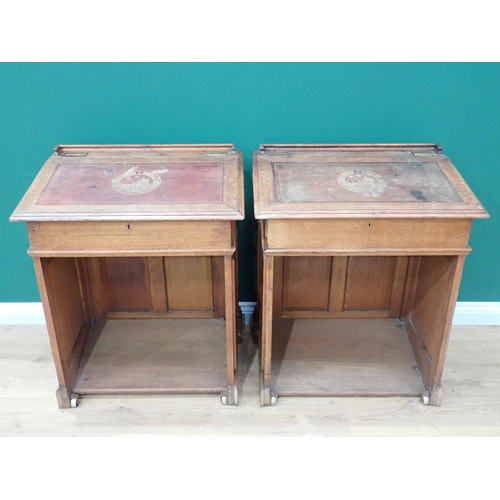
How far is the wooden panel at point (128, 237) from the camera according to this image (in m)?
1.99

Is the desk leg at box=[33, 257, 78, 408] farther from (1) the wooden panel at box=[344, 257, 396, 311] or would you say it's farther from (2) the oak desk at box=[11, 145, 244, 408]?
(1) the wooden panel at box=[344, 257, 396, 311]

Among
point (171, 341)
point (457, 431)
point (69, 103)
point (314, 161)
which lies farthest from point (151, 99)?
point (457, 431)

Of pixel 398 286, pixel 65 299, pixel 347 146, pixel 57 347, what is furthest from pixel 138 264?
pixel 398 286

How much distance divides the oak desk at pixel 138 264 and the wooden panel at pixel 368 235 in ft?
0.62

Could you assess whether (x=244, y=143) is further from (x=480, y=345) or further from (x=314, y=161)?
(x=480, y=345)

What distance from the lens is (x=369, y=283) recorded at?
271cm

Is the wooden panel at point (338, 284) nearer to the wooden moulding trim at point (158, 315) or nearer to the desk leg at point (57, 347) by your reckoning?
the wooden moulding trim at point (158, 315)

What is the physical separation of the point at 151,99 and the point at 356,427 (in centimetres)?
158

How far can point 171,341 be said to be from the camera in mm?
2678

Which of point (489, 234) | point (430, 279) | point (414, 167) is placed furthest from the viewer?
point (489, 234)

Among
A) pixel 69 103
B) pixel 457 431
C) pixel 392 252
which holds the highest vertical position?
pixel 69 103

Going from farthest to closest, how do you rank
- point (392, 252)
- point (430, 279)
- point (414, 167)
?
1. point (430, 279)
2. point (414, 167)
3. point (392, 252)

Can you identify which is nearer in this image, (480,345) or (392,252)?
(392,252)

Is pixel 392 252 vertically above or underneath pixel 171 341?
above
